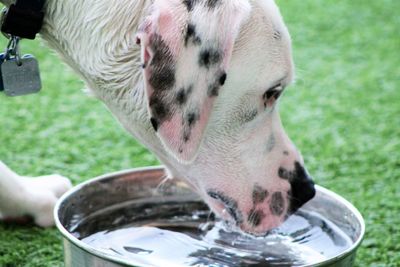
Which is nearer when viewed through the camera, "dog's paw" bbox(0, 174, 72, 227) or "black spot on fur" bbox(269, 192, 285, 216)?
"black spot on fur" bbox(269, 192, 285, 216)

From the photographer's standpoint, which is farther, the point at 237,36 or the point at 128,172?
the point at 128,172

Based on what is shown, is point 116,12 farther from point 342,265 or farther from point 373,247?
point 373,247

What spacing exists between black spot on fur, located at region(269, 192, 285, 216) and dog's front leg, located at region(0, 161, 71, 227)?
0.69m

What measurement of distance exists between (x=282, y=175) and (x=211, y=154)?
157 mm

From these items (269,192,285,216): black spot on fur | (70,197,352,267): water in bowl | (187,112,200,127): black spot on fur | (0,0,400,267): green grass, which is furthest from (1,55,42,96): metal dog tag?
(269,192,285,216): black spot on fur

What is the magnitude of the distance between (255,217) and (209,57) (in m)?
0.42

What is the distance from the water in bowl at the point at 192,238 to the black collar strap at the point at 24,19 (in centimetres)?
49

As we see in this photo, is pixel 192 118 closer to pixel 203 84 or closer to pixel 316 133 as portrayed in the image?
pixel 203 84

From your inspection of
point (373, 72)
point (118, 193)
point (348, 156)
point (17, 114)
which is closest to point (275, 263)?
point (118, 193)

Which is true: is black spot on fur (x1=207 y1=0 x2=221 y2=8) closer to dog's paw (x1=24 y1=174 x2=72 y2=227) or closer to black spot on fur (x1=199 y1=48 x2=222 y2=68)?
black spot on fur (x1=199 y1=48 x2=222 y2=68)

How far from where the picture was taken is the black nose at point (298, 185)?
1786 mm

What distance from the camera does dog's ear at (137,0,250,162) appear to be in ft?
4.91

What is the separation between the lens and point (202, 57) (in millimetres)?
1516

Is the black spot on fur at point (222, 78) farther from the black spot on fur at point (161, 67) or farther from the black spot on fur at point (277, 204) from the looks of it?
the black spot on fur at point (277, 204)
